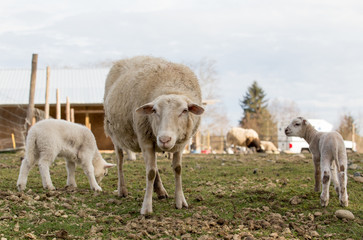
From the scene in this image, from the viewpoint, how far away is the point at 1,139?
2678 cm

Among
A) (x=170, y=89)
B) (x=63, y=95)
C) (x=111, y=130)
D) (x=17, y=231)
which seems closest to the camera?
(x=17, y=231)

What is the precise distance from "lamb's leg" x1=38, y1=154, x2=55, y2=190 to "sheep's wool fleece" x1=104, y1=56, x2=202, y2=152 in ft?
5.11

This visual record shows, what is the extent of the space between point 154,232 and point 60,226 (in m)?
1.13

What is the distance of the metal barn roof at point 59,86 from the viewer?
2594 centimetres

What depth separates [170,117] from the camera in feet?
17.2

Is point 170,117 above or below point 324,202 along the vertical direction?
above

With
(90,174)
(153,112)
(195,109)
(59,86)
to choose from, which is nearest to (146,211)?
(153,112)

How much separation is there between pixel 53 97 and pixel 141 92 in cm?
2153

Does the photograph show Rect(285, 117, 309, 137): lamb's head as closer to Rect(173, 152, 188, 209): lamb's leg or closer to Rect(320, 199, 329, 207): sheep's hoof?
Rect(320, 199, 329, 207): sheep's hoof

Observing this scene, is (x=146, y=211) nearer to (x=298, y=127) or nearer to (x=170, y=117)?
(x=170, y=117)

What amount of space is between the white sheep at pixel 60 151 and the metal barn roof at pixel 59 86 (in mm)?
16896

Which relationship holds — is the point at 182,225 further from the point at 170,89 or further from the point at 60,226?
the point at 170,89

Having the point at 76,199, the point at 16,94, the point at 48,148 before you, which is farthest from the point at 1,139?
the point at 76,199

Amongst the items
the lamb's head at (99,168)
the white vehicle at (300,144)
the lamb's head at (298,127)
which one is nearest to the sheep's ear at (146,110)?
the lamb's head at (298,127)
